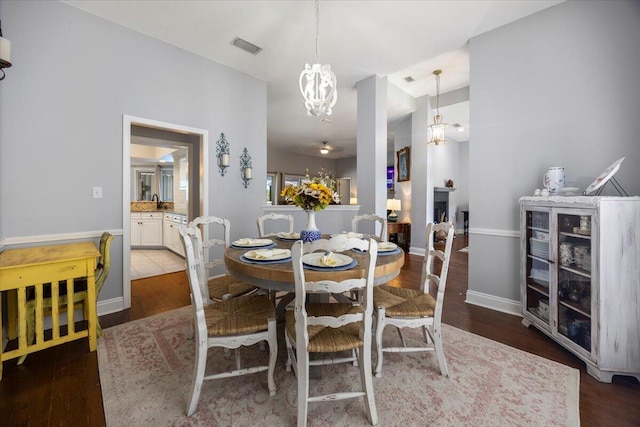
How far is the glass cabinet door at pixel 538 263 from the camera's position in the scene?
224cm

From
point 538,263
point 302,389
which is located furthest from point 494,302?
point 302,389

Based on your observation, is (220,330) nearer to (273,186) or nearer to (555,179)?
(555,179)

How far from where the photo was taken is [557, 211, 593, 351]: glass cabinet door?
1854 millimetres

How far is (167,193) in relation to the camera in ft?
23.5

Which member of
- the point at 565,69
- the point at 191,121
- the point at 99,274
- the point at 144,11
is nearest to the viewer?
the point at 99,274

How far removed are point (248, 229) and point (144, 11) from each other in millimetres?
2672

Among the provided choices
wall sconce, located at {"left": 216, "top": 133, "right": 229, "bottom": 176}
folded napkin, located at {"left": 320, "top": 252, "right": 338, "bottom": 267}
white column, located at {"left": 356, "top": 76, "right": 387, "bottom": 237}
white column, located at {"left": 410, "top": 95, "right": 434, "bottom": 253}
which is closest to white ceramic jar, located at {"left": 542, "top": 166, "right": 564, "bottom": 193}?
white column, located at {"left": 356, "top": 76, "right": 387, "bottom": 237}

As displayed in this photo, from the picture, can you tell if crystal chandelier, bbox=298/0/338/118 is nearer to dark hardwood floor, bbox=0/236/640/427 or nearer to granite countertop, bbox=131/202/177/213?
dark hardwood floor, bbox=0/236/640/427

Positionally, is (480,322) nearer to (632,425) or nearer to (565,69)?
(632,425)

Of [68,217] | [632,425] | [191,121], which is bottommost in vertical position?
[632,425]

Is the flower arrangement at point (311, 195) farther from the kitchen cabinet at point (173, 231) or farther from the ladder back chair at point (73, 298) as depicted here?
the kitchen cabinet at point (173, 231)

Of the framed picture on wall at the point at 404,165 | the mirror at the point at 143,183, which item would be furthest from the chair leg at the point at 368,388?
Result: the mirror at the point at 143,183

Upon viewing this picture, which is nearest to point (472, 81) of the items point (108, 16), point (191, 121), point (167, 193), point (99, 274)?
point (191, 121)

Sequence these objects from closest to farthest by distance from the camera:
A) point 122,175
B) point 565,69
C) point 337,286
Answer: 1. point 337,286
2. point 565,69
3. point 122,175
